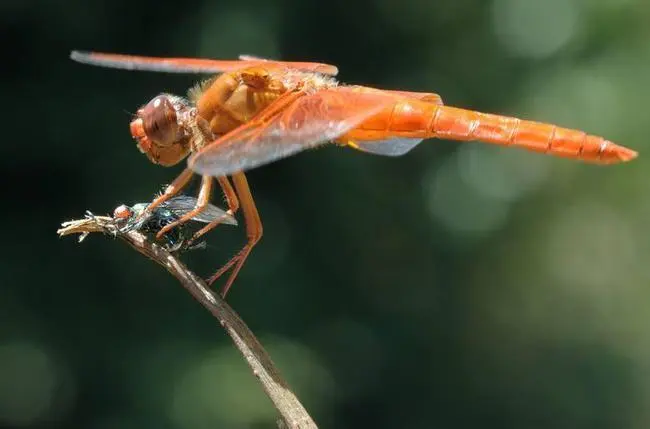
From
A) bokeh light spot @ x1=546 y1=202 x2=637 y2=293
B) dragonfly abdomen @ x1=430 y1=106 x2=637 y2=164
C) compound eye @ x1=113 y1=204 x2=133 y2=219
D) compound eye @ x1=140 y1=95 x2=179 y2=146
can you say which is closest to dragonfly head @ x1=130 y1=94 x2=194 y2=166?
compound eye @ x1=140 y1=95 x2=179 y2=146

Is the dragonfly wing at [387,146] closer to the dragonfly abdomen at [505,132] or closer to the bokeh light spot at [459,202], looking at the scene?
the dragonfly abdomen at [505,132]

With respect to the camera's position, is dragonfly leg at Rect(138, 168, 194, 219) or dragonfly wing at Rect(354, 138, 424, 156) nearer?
dragonfly leg at Rect(138, 168, 194, 219)

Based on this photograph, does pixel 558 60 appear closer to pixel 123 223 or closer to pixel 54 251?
pixel 54 251

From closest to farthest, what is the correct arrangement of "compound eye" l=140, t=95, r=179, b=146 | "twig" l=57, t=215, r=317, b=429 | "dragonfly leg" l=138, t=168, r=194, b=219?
"twig" l=57, t=215, r=317, b=429 < "dragonfly leg" l=138, t=168, r=194, b=219 < "compound eye" l=140, t=95, r=179, b=146

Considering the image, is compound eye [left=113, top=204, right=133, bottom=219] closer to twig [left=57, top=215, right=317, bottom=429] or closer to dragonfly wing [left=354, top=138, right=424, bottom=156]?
twig [left=57, top=215, right=317, bottom=429]

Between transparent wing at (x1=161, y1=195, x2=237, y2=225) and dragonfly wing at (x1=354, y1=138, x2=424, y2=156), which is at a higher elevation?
dragonfly wing at (x1=354, y1=138, x2=424, y2=156)

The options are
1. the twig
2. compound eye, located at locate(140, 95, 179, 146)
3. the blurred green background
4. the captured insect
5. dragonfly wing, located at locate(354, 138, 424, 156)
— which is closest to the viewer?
the twig

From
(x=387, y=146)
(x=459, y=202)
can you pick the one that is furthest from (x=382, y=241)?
(x=387, y=146)

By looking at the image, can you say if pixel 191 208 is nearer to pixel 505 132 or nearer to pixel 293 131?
pixel 293 131

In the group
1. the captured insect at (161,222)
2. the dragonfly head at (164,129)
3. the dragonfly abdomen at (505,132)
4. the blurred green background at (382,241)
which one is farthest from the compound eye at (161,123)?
the blurred green background at (382,241)
